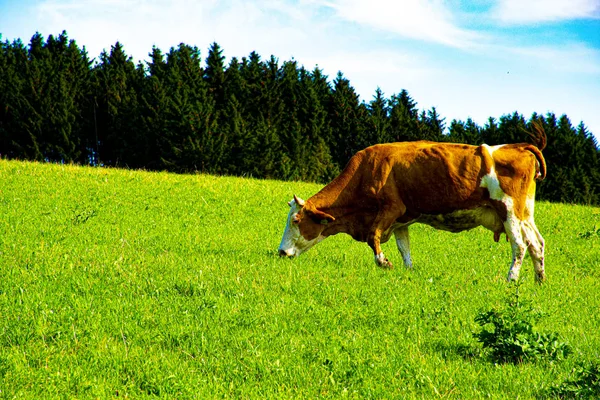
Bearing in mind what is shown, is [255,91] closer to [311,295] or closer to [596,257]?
[596,257]

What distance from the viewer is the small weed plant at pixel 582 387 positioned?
18.8 feet

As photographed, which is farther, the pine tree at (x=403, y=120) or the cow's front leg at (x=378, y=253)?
the pine tree at (x=403, y=120)

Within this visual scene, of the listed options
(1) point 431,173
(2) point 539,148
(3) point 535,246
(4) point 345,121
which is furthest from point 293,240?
(4) point 345,121

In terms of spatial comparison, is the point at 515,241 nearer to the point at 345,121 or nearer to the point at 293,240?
the point at 293,240

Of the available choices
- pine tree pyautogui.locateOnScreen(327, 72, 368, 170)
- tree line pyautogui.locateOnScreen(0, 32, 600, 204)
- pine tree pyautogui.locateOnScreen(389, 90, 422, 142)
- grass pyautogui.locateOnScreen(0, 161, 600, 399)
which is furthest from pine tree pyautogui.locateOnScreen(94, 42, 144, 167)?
grass pyautogui.locateOnScreen(0, 161, 600, 399)

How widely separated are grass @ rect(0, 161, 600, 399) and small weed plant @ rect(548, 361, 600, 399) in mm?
175

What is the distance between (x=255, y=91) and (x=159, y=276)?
51724 mm

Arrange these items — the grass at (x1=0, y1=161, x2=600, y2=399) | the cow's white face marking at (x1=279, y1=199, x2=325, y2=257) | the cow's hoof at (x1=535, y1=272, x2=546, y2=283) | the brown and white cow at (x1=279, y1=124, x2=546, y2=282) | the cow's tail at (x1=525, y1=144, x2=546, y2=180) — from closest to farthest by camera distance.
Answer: the grass at (x1=0, y1=161, x2=600, y2=399), the brown and white cow at (x1=279, y1=124, x2=546, y2=282), the cow's hoof at (x1=535, y1=272, x2=546, y2=283), the cow's tail at (x1=525, y1=144, x2=546, y2=180), the cow's white face marking at (x1=279, y1=199, x2=325, y2=257)

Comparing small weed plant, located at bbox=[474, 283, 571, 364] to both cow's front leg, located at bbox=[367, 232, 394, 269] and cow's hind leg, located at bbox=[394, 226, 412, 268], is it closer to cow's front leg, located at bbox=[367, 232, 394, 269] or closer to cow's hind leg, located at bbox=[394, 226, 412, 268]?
cow's front leg, located at bbox=[367, 232, 394, 269]

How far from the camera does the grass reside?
636 centimetres

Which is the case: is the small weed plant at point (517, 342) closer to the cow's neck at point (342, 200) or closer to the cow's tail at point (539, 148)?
the cow's tail at point (539, 148)

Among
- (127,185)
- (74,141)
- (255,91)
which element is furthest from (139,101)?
(127,185)

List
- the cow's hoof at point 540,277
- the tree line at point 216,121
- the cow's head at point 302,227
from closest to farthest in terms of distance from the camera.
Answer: the cow's hoof at point 540,277, the cow's head at point 302,227, the tree line at point 216,121

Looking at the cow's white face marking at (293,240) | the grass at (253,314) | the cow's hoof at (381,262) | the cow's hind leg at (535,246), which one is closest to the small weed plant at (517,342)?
the grass at (253,314)
